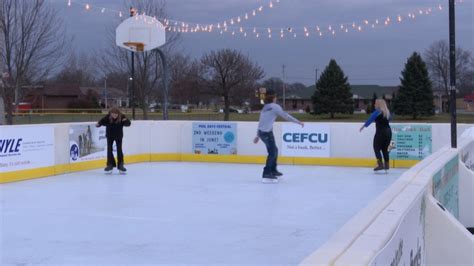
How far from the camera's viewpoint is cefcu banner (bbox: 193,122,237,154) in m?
15.2

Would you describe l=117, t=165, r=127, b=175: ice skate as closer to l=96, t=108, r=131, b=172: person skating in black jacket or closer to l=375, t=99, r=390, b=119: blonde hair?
l=96, t=108, r=131, b=172: person skating in black jacket

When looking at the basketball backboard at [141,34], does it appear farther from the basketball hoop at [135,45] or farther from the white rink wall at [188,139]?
the white rink wall at [188,139]

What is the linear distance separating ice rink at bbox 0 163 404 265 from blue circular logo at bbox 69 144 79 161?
44 cm

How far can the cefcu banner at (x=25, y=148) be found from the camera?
11152 millimetres

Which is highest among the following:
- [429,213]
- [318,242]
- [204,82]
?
[204,82]

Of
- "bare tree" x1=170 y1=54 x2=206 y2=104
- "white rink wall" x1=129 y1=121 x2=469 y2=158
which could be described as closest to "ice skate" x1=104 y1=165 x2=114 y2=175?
"white rink wall" x1=129 y1=121 x2=469 y2=158

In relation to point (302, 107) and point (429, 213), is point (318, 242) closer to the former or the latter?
point (429, 213)

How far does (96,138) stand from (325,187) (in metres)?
5.67

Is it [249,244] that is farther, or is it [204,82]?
[204,82]

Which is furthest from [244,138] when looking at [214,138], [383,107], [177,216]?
[177,216]

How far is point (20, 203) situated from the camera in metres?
8.91

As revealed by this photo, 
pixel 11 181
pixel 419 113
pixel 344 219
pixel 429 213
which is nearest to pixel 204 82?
pixel 419 113

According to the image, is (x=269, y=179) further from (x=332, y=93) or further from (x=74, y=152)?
(x=332, y=93)

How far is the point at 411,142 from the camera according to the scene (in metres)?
13.8
